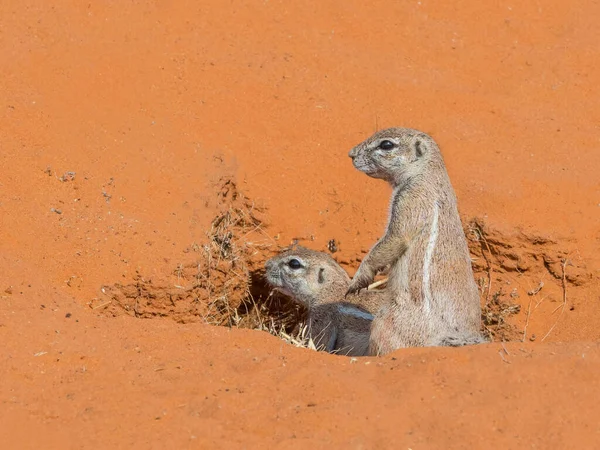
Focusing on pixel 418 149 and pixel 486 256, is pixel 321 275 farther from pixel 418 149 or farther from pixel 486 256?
pixel 418 149

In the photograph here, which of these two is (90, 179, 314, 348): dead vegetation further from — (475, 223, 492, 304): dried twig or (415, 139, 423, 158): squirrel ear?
(415, 139, 423, 158): squirrel ear

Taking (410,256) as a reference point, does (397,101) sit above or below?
above

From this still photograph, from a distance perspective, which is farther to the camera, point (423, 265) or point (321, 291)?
point (321, 291)

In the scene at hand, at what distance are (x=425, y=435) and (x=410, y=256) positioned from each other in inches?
118

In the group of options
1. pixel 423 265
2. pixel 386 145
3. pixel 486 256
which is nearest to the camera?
pixel 423 265

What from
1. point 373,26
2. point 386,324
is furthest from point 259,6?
point 386,324

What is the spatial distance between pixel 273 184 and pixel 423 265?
3.06 meters

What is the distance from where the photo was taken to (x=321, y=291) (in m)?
12.5

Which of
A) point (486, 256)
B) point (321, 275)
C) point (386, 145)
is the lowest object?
point (321, 275)

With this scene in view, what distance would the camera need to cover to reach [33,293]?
10047 millimetres

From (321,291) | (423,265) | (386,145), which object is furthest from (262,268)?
(423,265)

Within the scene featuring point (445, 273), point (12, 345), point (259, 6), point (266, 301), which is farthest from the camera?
point (259, 6)

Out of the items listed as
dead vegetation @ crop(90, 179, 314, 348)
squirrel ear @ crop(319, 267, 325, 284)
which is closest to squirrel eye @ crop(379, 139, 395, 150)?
squirrel ear @ crop(319, 267, 325, 284)

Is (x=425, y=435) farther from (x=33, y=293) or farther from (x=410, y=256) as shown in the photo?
(x=33, y=293)
